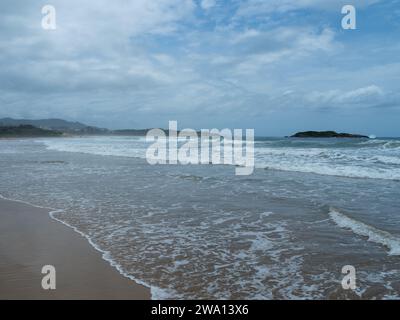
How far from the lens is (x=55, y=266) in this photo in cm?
473

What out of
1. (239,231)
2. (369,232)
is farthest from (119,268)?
(369,232)

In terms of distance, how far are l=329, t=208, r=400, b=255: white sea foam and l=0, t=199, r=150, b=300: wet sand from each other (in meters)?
3.85

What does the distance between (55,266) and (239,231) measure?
3172 mm

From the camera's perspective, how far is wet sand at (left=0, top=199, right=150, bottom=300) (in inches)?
157

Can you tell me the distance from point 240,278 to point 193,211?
12.4 ft

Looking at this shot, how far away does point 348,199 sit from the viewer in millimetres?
9242
